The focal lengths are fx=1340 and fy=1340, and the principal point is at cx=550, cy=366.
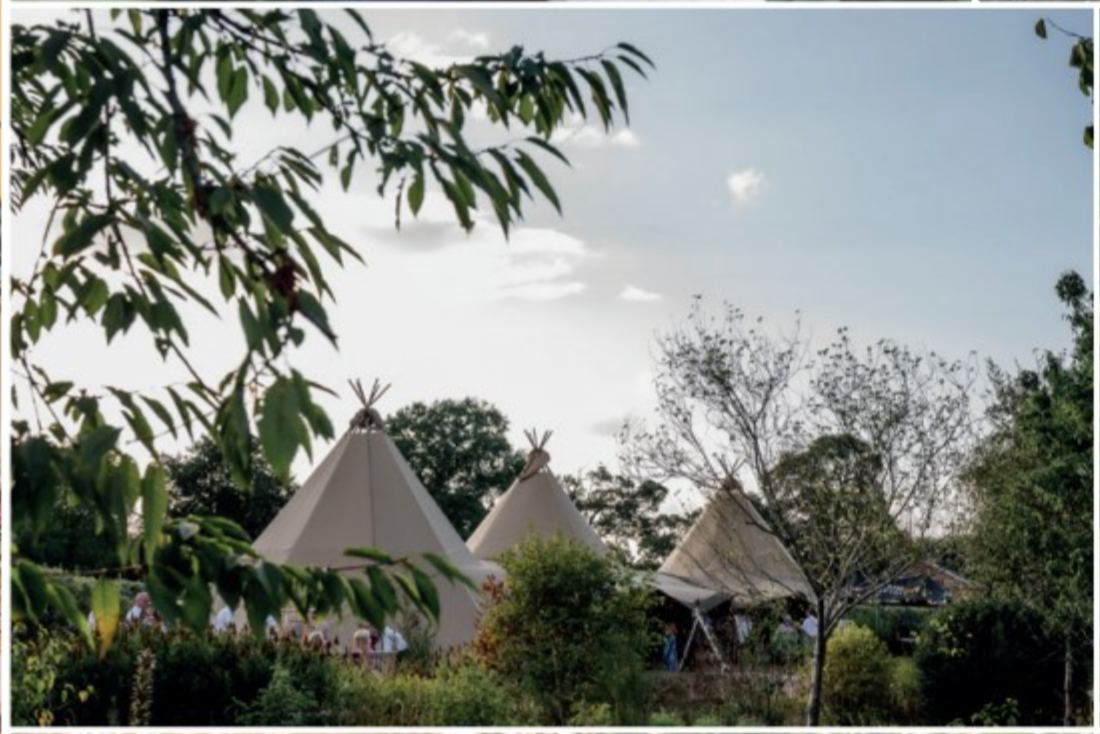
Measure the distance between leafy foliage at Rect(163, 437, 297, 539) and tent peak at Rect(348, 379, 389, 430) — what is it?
1157 millimetres

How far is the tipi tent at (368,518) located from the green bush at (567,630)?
352 cm

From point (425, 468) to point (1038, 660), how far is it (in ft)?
36.9

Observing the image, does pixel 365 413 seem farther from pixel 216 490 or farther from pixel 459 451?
pixel 459 451

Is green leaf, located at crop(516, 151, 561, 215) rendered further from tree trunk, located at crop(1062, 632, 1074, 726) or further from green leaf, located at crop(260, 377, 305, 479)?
tree trunk, located at crop(1062, 632, 1074, 726)

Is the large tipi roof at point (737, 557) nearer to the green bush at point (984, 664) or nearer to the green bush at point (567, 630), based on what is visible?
the green bush at point (984, 664)

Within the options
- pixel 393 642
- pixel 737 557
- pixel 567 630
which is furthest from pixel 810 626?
pixel 393 642

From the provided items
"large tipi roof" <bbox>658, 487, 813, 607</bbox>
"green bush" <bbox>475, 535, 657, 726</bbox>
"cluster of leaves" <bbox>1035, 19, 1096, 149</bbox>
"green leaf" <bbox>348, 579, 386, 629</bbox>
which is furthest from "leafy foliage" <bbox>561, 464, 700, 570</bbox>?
"green leaf" <bbox>348, 579, 386, 629</bbox>

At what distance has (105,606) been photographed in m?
1.99

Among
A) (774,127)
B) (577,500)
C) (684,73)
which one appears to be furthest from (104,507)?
(577,500)

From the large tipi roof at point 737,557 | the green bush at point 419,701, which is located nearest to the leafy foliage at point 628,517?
the large tipi roof at point 737,557

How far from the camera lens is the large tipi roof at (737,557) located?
12.4m

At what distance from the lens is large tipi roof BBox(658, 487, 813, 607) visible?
1236cm

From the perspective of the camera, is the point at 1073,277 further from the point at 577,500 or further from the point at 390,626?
the point at 577,500

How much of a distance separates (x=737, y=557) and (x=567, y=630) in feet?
11.7
